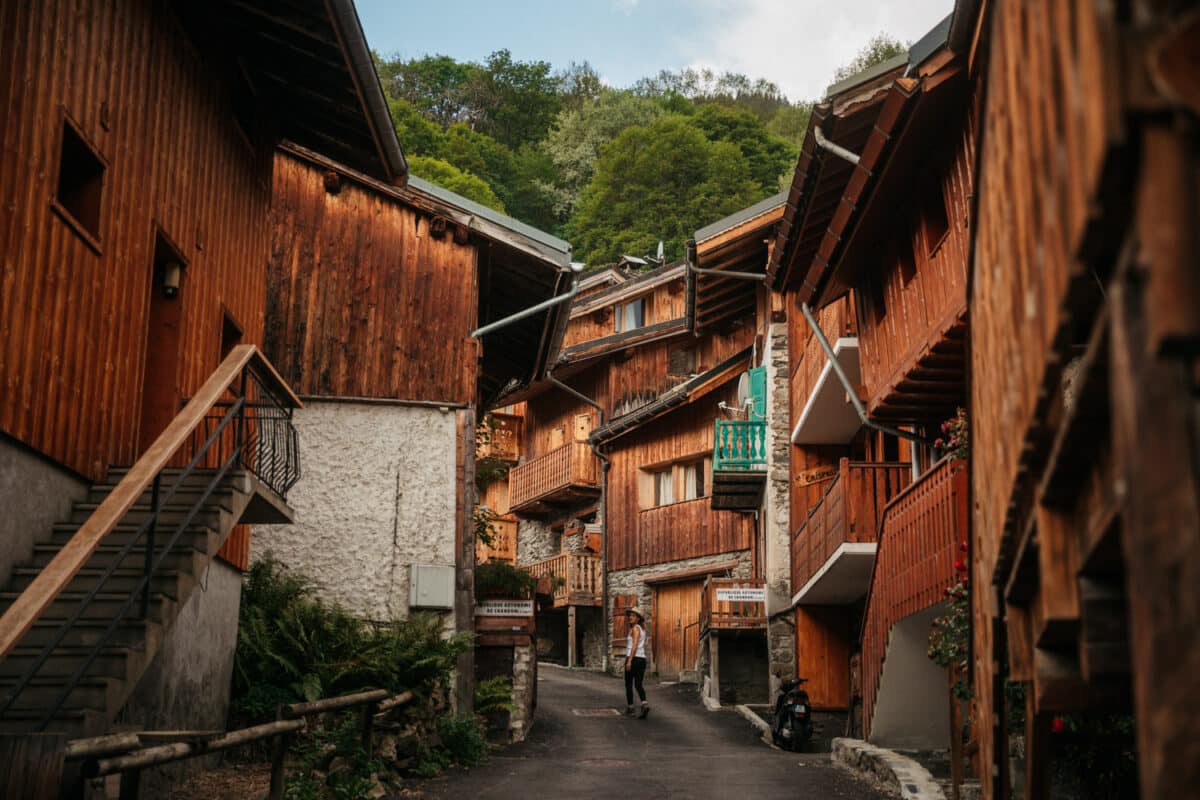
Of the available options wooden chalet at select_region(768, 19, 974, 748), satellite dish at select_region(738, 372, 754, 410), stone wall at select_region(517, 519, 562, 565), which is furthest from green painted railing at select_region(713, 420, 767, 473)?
stone wall at select_region(517, 519, 562, 565)

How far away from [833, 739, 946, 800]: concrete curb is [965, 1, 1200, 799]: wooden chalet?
488 centimetres

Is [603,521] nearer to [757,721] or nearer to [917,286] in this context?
[757,721]

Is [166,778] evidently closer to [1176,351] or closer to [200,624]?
[200,624]

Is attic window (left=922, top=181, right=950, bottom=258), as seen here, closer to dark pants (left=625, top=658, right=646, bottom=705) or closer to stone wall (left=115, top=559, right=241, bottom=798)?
stone wall (left=115, top=559, right=241, bottom=798)

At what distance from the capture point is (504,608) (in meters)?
17.2

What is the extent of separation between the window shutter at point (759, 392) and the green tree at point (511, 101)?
4053cm

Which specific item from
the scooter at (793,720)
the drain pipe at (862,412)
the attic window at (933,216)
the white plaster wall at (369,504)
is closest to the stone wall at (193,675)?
the white plaster wall at (369,504)

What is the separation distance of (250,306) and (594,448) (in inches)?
800

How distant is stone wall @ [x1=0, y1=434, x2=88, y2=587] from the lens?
8133 millimetres

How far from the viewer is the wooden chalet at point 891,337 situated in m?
11.9

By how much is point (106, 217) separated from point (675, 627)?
2251cm

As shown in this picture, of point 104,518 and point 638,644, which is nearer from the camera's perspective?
point 104,518

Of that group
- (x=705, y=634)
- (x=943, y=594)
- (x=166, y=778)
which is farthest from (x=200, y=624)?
(x=705, y=634)

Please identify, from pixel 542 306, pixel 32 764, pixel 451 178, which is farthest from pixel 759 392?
pixel 451 178
